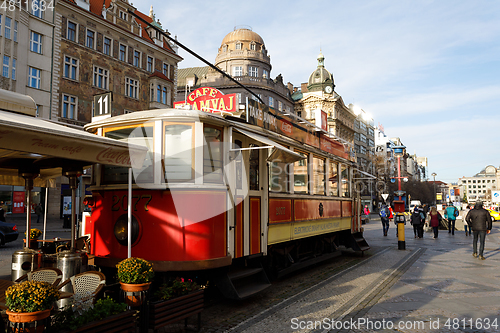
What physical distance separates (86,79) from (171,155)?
87.4 ft

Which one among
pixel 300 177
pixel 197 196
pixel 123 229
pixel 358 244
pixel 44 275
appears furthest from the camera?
pixel 358 244

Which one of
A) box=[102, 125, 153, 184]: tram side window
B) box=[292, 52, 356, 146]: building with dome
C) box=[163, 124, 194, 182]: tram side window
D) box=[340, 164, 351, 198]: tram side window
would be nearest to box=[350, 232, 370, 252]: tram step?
box=[340, 164, 351, 198]: tram side window

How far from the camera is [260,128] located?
24.9 feet

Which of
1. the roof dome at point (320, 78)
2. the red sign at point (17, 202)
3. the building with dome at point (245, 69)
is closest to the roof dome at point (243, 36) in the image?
the building with dome at point (245, 69)

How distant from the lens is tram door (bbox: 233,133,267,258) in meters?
6.73

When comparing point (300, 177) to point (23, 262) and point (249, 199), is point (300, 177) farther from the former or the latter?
point (23, 262)

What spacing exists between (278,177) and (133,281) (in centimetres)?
413

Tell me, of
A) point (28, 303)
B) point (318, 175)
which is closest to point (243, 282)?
point (28, 303)

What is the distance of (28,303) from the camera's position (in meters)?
3.54

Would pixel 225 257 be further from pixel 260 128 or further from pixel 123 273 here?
pixel 260 128

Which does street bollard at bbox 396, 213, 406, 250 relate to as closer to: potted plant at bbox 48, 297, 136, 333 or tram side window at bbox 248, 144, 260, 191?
tram side window at bbox 248, 144, 260, 191

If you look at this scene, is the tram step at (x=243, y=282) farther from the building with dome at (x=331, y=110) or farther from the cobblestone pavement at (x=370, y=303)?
the building with dome at (x=331, y=110)

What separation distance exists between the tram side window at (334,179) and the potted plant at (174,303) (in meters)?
6.68

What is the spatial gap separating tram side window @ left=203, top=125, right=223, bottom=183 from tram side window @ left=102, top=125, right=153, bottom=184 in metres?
0.81
